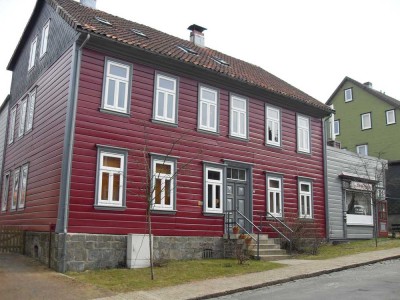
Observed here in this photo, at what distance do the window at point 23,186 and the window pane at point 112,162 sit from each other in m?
5.04

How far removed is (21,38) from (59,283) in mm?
14422

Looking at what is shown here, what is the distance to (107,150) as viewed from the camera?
15188 mm

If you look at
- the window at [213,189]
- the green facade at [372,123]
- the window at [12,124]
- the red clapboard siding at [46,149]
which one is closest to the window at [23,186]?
the red clapboard siding at [46,149]

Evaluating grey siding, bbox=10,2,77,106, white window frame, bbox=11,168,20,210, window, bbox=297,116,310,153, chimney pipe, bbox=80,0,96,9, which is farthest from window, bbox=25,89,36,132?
window, bbox=297,116,310,153

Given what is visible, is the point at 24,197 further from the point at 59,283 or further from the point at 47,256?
the point at 59,283

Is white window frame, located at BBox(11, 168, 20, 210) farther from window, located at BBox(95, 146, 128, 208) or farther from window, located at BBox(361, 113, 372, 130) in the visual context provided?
window, located at BBox(361, 113, 372, 130)

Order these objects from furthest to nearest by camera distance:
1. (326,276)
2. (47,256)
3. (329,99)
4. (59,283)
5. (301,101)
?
(329,99) → (301,101) → (47,256) → (326,276) → (59,283)

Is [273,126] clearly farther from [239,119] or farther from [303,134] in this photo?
[303,134]

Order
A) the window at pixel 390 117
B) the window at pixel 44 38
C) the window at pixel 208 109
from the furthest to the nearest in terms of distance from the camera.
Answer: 1. the window at pixel 390 117
2. the window at pixel 44 38
3. the window at pixel 208 109

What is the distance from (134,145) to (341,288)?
8.29m

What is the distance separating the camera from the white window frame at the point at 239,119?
19.2 metres

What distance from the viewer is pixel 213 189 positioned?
18000 mm

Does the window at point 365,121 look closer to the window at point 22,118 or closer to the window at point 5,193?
the window at point 22,118

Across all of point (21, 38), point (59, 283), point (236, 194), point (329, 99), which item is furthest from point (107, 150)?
point (329, 99)
